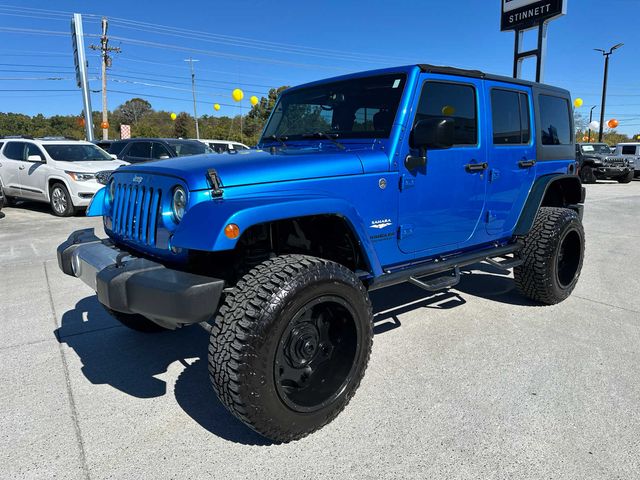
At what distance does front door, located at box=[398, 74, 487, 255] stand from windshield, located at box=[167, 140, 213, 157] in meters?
8.69

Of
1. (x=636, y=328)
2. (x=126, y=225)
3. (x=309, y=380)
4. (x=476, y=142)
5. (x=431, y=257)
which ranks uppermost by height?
(x=476, y=142)

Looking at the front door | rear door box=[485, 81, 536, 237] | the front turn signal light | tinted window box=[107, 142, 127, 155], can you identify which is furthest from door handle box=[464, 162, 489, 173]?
tinted window box=[107, 142, 127, 155]

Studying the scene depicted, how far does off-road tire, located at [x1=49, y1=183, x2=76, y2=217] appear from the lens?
994 cm

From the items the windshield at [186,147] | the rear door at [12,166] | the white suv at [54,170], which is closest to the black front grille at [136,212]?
the white suv at [54,170]

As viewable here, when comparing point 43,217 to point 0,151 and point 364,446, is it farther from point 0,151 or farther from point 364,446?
point 364,446

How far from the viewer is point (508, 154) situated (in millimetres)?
3834

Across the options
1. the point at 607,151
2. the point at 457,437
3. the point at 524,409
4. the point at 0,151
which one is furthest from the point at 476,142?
the point at 607,151

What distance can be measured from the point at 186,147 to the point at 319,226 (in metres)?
9.35

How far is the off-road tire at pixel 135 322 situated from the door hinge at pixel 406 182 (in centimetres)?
219

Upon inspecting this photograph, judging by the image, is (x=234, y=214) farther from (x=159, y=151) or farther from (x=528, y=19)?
(x=528, y=19)

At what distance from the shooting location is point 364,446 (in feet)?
7.74

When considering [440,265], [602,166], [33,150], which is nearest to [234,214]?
[440,265]

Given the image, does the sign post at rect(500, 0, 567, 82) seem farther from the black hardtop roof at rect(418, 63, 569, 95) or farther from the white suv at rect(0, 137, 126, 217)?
the white suv at rect(0, 137, 126, 217)

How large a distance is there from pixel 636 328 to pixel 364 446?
286cm
